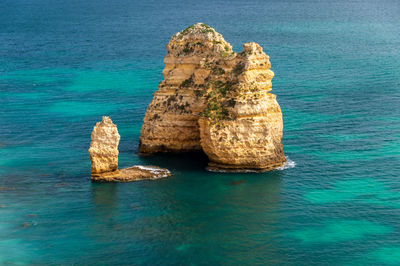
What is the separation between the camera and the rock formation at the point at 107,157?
237 ft

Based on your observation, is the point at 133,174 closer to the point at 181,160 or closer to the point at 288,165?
the point at 181,160

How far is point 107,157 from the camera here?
7256 cm

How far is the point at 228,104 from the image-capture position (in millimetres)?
75562

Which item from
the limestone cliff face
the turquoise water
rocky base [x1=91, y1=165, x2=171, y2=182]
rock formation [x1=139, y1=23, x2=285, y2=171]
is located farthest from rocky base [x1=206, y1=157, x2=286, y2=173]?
the limestone cliff face

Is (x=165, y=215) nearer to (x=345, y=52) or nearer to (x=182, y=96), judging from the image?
(x=182, y=96)

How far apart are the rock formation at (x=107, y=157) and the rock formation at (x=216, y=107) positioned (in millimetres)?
7430

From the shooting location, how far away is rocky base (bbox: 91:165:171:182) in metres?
73.4

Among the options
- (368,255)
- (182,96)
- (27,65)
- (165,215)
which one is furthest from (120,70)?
(368,255)

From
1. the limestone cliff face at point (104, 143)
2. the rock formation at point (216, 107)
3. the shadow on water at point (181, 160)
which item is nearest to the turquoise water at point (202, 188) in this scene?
the shadow on water at point (181, 160)

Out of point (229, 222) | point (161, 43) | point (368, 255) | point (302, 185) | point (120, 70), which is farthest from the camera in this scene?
point (161, 43)

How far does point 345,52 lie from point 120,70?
48.4 metres

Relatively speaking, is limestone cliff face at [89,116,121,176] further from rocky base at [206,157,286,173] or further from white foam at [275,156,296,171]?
white foam at [275,156,296,171]

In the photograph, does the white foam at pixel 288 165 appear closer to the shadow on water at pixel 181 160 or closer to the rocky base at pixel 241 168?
the rocky base at pixel 241 168

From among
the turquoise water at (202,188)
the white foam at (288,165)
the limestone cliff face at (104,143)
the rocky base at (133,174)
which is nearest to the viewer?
the turquoise water at (202,188)
